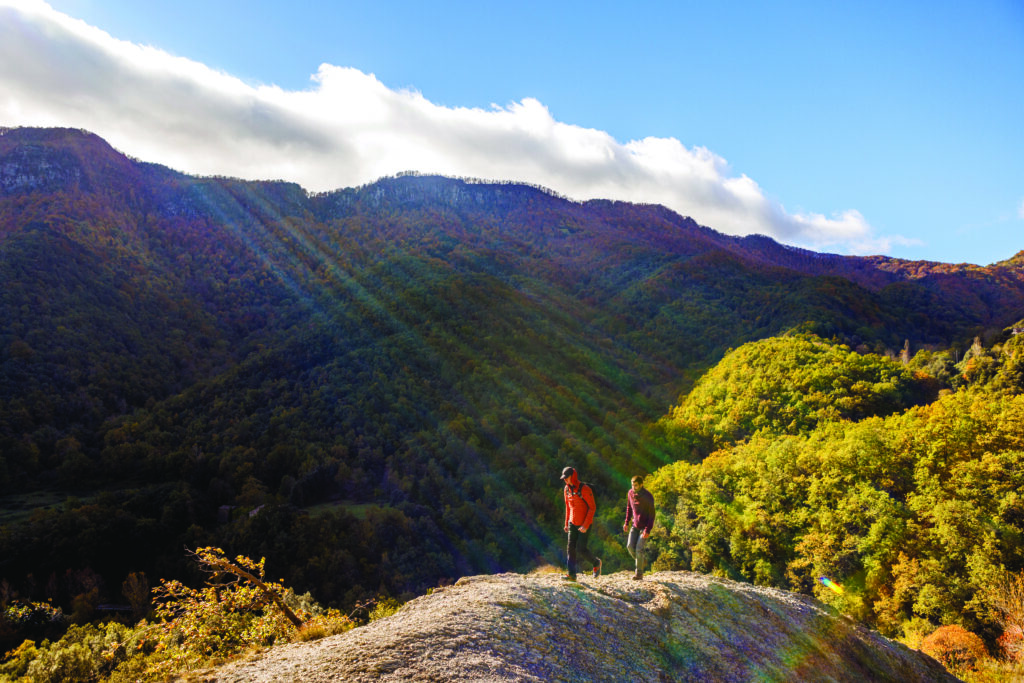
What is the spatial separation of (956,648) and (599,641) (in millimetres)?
13581

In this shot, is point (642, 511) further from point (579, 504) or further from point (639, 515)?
point (579, 504)

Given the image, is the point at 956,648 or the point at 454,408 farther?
the point at 454,408

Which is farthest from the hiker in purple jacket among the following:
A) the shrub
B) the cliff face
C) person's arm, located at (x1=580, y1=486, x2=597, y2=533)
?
the shrub

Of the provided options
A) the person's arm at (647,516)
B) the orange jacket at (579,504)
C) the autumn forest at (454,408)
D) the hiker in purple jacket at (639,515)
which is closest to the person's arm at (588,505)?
the orange jacket at (579,504)

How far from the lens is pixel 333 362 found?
83.5 meters

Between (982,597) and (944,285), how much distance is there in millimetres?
137431

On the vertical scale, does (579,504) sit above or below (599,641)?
above

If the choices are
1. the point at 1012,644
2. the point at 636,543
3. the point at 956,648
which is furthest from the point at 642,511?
the point at 1012,644

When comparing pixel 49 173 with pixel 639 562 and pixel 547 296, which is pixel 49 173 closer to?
pixel 547 296

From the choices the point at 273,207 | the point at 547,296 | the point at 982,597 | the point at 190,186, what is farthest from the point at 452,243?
the point at 982,597

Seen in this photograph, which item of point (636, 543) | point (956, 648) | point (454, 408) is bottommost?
point (454, 408)

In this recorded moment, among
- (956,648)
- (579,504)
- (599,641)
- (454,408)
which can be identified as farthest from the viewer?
(454,408)

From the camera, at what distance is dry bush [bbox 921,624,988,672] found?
13.4 m

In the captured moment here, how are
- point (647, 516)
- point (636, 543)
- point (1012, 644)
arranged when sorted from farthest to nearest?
1. point (1012, 644)
2. point (636, 543)
3. point (647, 516)
